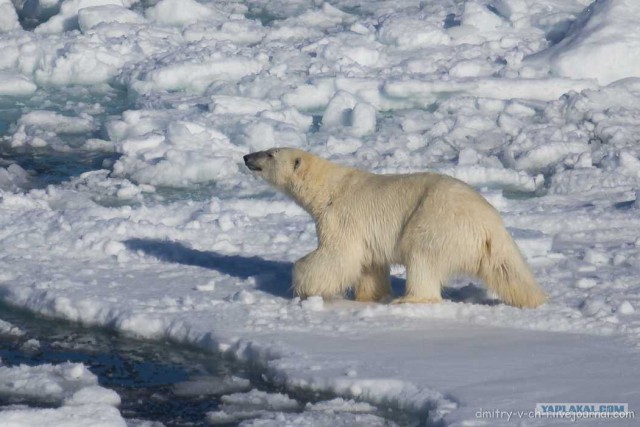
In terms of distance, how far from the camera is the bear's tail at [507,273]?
18.7 feet

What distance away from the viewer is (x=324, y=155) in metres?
10.3

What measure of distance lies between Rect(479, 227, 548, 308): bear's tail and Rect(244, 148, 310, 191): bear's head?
1312mm

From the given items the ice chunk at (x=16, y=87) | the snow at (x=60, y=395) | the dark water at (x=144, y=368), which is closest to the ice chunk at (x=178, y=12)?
the ice chunk at (x=16, y=87)

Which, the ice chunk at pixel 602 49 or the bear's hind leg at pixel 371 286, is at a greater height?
the ice chunk at pixel 602 49

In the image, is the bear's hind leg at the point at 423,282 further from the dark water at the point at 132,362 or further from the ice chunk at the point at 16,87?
the ice chunk at the point at 16,87

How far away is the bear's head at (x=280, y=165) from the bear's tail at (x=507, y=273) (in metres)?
1.31

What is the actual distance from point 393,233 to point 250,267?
1.38 metres

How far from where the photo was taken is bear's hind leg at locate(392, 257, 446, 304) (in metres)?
5.83

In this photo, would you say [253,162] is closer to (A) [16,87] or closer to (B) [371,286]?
(B) [371,286]

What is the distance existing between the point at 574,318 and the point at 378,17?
10.0 m

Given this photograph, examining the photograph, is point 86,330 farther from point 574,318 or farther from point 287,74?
point 287,74

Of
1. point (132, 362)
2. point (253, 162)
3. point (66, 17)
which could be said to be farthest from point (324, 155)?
point (66, 17)

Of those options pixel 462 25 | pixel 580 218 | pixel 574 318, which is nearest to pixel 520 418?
pixel 574 318

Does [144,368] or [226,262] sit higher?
[226,262]
